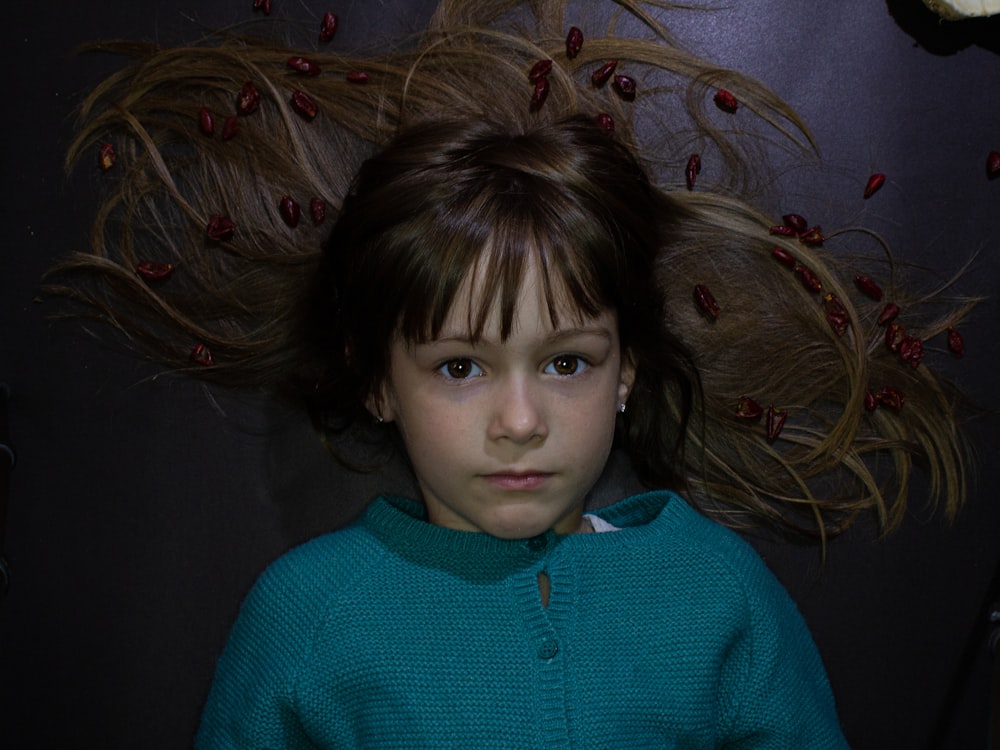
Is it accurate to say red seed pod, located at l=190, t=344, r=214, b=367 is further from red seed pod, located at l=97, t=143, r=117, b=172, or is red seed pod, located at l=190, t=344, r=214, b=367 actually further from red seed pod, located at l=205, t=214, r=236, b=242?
red seed pod, located at l=97, t=143, r=117, b=172

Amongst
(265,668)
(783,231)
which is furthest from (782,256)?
(265,668)

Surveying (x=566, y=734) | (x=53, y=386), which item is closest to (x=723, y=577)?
(x=566, y=734)

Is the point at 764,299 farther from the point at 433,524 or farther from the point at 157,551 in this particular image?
the point at 157,551

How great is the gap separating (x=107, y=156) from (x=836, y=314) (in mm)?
856

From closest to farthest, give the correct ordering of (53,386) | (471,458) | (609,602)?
(471,458), (609,602), (53,386)

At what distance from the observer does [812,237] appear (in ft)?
4.91

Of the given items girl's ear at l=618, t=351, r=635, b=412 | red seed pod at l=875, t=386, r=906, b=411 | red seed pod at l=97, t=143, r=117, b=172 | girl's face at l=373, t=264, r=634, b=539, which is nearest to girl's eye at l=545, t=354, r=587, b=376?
girl's face at l=373, t=264, r=634, b=539

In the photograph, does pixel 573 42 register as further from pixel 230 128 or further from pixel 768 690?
pixel 768 690

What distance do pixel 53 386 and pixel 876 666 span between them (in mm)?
1031

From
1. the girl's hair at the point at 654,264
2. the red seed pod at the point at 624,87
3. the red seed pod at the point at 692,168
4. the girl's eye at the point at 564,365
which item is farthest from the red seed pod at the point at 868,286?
the girl's eye at the point at 564,365

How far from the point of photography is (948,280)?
1.52m

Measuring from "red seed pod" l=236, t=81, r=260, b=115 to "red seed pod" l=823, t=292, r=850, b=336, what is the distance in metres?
0.70

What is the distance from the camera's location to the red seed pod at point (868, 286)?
4.95ft

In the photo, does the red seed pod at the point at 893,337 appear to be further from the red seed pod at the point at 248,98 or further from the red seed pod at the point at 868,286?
the red seed pod at the point at 248,98
